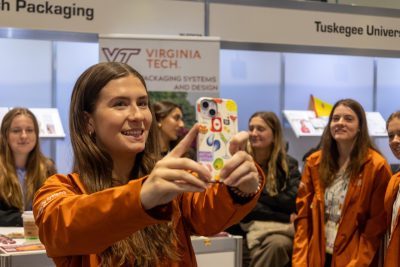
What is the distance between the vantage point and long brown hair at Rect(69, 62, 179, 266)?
146 cm

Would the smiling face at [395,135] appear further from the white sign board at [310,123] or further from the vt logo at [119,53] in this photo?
the white sign board at [310,123]

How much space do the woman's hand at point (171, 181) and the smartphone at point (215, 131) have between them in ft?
0.43

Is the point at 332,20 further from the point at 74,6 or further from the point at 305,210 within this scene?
the point at 305,210

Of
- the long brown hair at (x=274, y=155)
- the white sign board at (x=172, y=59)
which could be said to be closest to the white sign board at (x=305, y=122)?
the white sign board at (x=172, y=59)

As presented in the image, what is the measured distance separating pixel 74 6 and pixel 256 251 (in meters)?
3.00

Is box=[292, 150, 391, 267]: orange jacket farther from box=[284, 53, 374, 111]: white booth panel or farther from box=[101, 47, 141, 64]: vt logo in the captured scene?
box=[284, 53, 374, 111]: white booth panel

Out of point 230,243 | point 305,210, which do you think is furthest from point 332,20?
point 230,243

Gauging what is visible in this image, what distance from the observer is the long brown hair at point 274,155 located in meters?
4.81

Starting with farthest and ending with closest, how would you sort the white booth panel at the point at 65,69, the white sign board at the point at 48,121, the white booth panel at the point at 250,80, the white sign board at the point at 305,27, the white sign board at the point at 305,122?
1. the white booth panel at the point at 250,80
2. the white sign board at the point at 305,122
3. the white booth panel at the point at 65,69
4. the white sign board at the point at 305,27
5. the white sign board at the point at 48,121

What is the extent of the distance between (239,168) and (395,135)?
8.76 ft

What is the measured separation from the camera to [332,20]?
6.78 m

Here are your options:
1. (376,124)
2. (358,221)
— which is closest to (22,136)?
(358,221)

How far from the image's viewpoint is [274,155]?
16.0 ft

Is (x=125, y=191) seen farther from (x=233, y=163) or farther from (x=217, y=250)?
(x=217, y=250)
